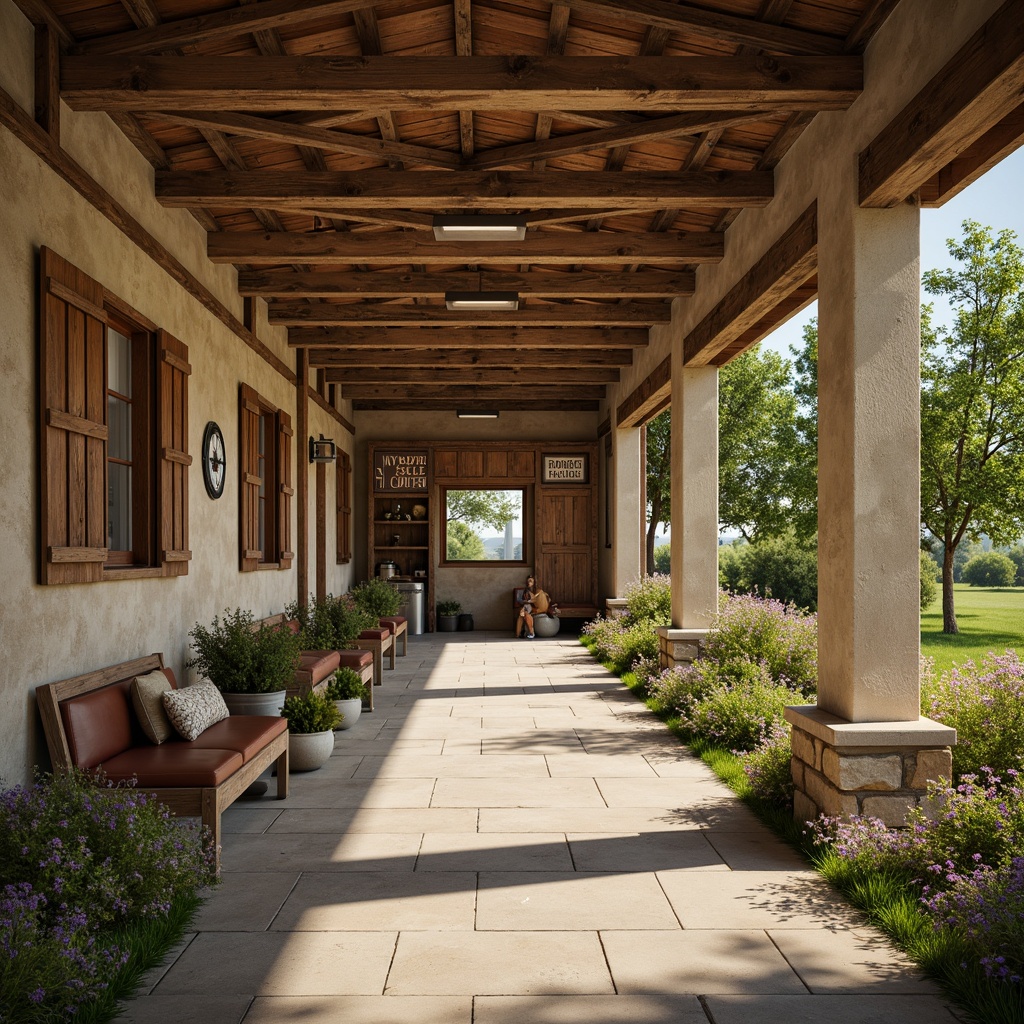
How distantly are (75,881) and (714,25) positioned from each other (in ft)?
13.0

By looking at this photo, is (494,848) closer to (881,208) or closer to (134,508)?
(134,508)

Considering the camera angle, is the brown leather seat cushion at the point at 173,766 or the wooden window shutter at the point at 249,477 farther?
the wooden window shutter at the point at 249,477

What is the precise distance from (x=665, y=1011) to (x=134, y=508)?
13.2ft

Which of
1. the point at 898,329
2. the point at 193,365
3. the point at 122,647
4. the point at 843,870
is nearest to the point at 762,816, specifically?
the point at 843,870

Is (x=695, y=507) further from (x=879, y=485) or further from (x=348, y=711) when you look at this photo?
(x=879, y=485)

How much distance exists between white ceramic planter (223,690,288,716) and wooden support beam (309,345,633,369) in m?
5.74

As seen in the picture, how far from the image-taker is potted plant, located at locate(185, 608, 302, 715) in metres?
5.74

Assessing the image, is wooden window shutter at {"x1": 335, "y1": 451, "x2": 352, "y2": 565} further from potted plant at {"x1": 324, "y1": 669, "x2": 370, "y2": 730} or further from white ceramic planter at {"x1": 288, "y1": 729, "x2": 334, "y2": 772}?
white ceramic planter at {"x1": 288, "y1": 729, "x2": 334, "y2": 772}

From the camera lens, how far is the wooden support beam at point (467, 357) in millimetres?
10945

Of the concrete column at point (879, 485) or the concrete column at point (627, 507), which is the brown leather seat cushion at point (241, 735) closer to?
the concrete column at point (879, 485)

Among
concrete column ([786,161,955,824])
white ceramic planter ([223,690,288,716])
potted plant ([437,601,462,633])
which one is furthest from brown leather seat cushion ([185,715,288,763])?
potted plant ([437,601,462,633])

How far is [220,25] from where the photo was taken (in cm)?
401

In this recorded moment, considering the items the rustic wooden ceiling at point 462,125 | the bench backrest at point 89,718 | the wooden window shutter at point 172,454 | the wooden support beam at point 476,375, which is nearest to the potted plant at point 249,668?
the wooden window shutter at point 172,454

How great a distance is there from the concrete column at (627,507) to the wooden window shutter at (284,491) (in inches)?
175
